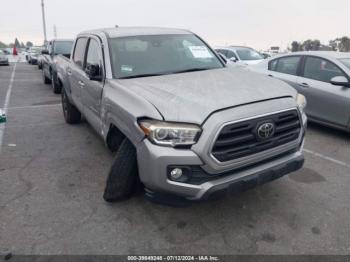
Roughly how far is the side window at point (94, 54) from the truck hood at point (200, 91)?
0.71 meters

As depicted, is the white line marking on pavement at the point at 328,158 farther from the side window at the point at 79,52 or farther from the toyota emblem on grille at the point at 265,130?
the side window at the point at 79,52

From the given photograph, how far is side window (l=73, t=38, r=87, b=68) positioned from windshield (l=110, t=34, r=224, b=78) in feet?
3.55

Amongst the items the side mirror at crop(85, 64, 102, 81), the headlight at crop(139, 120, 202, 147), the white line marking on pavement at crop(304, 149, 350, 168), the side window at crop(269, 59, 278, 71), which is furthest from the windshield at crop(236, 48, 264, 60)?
the headlight at crop(139, 120, 202, 147)

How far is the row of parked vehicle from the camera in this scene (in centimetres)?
259

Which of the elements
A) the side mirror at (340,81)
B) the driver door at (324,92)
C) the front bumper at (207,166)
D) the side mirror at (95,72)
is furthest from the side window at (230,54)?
the front bumper at (207,166)

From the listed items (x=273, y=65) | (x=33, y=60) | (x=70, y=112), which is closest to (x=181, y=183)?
(x=70, y=112)

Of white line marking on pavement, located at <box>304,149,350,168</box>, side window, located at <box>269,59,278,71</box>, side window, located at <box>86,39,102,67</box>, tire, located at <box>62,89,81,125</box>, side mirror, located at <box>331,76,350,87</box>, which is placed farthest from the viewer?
side window, located at <box>269,59,278,71</box>

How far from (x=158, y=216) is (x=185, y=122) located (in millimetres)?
1140

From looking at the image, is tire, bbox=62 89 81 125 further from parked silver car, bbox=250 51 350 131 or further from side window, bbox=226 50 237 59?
side window, bbox=226 50 237 59

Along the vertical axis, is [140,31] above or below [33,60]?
above

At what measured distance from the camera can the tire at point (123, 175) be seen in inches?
120

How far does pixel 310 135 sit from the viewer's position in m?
5.81

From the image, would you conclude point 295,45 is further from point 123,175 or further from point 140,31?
point 123,175

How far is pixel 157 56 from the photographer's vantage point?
398 centimetres
